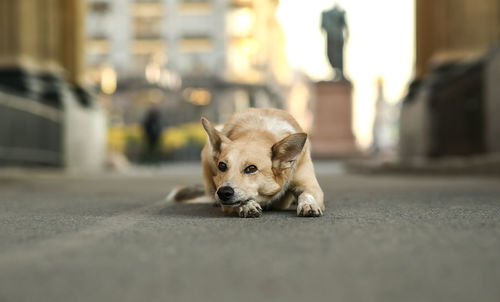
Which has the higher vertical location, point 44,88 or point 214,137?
point 44,88

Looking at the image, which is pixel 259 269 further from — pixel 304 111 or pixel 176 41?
pixel 304 111

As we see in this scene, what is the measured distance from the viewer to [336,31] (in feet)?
97.9

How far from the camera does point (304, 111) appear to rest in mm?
109375

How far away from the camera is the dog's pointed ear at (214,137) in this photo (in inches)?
161

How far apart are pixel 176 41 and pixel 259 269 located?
54.2 m

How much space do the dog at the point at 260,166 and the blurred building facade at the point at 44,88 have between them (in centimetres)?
818

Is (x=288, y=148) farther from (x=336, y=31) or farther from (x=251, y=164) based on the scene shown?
(x=336, y=31)

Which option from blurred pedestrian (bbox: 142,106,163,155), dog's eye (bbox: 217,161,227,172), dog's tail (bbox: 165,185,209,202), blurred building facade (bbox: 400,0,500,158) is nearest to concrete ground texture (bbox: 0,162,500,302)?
dog's eye (bbox: 217,161,227,172)

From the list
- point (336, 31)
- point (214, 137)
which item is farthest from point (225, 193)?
point (336, 31)

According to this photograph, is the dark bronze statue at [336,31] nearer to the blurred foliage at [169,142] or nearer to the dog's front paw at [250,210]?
the blurred foliage at [169,142]

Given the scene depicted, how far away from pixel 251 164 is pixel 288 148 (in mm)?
308

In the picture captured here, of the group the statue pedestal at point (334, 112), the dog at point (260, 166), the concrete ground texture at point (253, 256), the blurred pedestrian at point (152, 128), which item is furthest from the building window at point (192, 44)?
the concrete ground texture at point (253, 256)

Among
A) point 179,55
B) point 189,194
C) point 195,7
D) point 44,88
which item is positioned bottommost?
point 189,194

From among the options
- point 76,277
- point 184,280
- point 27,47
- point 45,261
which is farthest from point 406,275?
point 27,47
